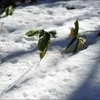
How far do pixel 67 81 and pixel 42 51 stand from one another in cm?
34

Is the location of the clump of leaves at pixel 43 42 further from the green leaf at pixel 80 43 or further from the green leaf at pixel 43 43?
the green leaf at pixel 80 43

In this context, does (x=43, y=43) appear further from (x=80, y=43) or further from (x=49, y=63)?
(x=80, y=43)

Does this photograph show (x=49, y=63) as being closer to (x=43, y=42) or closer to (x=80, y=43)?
(x=43, y=42)

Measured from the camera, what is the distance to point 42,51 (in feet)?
4.60

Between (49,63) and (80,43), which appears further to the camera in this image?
(80,43)

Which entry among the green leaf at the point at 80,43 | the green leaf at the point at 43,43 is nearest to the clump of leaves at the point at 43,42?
the green leaf at the point at 43,43

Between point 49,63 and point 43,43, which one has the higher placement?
point 43,43

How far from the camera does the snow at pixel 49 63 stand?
1.09 metres

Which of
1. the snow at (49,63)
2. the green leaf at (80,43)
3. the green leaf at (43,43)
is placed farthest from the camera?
the green leaf at (80,43)

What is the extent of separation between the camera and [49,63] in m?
1.38

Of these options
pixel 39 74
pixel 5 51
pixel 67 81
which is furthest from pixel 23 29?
pixel 67 81

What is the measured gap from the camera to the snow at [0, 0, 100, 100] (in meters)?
1.09

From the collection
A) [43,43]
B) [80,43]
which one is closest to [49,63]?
[43,43]

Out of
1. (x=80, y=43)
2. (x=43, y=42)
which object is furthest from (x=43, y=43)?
(x=80, y=43)
